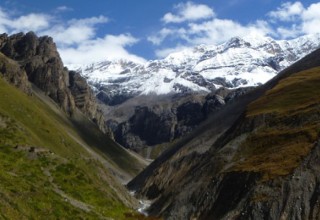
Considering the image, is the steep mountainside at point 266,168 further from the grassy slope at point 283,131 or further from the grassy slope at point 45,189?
the grassy slope at point 45,189

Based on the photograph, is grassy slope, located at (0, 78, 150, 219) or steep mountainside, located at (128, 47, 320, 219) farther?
steep mountainside, located at (128, 47, 320, 219)

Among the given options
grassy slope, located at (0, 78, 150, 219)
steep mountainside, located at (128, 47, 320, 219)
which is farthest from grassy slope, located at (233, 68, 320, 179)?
grassy slope, located at (0, 78, 150, 219)

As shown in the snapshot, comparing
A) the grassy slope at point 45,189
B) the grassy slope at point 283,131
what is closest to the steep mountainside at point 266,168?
the grassy slope at point 283,131

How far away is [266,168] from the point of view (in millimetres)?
85062

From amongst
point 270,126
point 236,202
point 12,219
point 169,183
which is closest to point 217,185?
point 236,202

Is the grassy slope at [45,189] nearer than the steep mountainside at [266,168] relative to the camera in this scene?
Yes

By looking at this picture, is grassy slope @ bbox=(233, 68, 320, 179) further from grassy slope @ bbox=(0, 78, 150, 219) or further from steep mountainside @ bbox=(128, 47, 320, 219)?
grassy slope @ bbox=(0, 78, 150, 219)

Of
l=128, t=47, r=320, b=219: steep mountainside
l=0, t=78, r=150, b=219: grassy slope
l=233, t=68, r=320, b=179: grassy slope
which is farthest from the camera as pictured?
l=233, t=68, r=320, b=179: grassy slope

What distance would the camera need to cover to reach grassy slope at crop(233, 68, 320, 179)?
85975 millimetres

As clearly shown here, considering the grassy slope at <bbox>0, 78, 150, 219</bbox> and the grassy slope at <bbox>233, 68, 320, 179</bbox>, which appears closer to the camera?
the grassy slope at <bbox>0, 78, 150, 219</bbox>

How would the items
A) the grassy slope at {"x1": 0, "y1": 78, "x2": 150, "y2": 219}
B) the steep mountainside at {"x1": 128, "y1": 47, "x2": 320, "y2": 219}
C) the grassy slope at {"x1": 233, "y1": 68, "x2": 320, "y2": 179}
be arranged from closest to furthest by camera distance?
1. the grassy slope at {"x1": 0, "y1": 78, "x2": 150, "y2": 219}
2. the steep mountainside at {"x1": 128, "y1": 47, "x2": 320, "y2": 219}
3. the grassy slope at {"x1": 233, "y1": 68, "x2": 320, "y2": 179}

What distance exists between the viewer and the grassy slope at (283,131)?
8598cm

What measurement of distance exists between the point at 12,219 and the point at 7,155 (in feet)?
92.4

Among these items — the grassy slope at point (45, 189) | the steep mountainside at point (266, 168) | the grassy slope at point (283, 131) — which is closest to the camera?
the grassy slope at point (45, 189)
